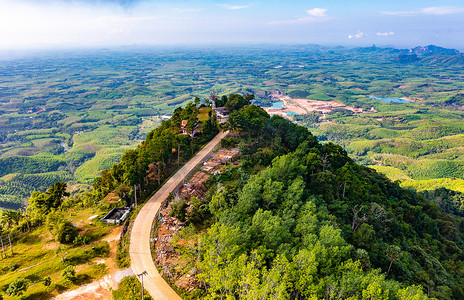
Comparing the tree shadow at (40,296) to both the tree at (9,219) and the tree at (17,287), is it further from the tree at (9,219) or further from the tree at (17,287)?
the tree at (9,219)

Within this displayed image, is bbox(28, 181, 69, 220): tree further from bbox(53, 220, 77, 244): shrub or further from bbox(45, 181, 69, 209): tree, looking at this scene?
bbox(53, 220, 77, 244): shrub

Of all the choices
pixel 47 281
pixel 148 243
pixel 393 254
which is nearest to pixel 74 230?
pixel 47 281

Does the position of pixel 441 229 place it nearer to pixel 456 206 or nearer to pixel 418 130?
pixel 456 206

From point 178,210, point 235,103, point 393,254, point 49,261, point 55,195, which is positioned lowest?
point 393,254

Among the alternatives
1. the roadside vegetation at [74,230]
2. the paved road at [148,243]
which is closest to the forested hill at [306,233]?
the paved road at [148,243]

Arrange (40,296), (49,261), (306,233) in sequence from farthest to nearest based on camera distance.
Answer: (306,233) → (49,261) → (40,296)

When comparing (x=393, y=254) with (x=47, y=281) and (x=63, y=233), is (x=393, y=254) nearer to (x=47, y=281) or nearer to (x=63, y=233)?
(x=47, y=281)

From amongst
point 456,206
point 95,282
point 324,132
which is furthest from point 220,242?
point 324,132
